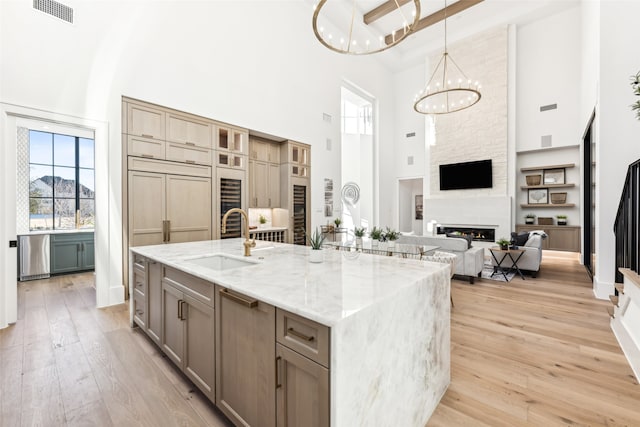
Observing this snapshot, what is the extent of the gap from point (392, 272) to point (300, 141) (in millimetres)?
5409

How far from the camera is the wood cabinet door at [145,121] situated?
3992mm

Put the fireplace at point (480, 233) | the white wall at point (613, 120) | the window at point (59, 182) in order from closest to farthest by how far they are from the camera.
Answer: the white wall at point (613, 120), the window at point (59, 182), the fireplace at point (480, 233)

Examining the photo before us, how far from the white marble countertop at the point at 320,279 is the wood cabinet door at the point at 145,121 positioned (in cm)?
248

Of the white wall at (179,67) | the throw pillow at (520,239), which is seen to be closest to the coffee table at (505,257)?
the throw pillow at (520,239)

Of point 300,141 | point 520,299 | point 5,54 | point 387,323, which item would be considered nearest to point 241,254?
point 387,323

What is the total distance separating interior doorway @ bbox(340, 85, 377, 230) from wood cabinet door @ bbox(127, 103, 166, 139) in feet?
19.2

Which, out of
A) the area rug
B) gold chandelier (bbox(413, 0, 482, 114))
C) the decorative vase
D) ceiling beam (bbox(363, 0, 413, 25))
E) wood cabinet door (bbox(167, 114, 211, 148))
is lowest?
the area rug

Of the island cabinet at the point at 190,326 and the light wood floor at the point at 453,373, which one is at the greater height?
the island cabinet at the point at 190,326

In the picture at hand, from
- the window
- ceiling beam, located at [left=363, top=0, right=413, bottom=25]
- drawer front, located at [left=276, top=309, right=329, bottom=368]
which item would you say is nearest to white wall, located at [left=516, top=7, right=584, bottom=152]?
ceiling beam, located at [left=363, top=0, right=413, bottom=25]

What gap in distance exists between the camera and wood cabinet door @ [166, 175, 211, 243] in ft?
14.4

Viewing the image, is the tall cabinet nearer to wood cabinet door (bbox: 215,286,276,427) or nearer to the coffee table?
wood cabinet door (bbox: 215,286,276,427)

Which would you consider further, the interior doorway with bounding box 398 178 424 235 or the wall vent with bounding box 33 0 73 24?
the interior doorway with bounding box 398 178 424 235

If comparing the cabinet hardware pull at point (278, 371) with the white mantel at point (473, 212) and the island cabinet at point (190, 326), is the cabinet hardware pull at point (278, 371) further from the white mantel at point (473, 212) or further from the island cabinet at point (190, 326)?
the white mantel at point (473, 212)

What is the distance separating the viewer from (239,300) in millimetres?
1425
